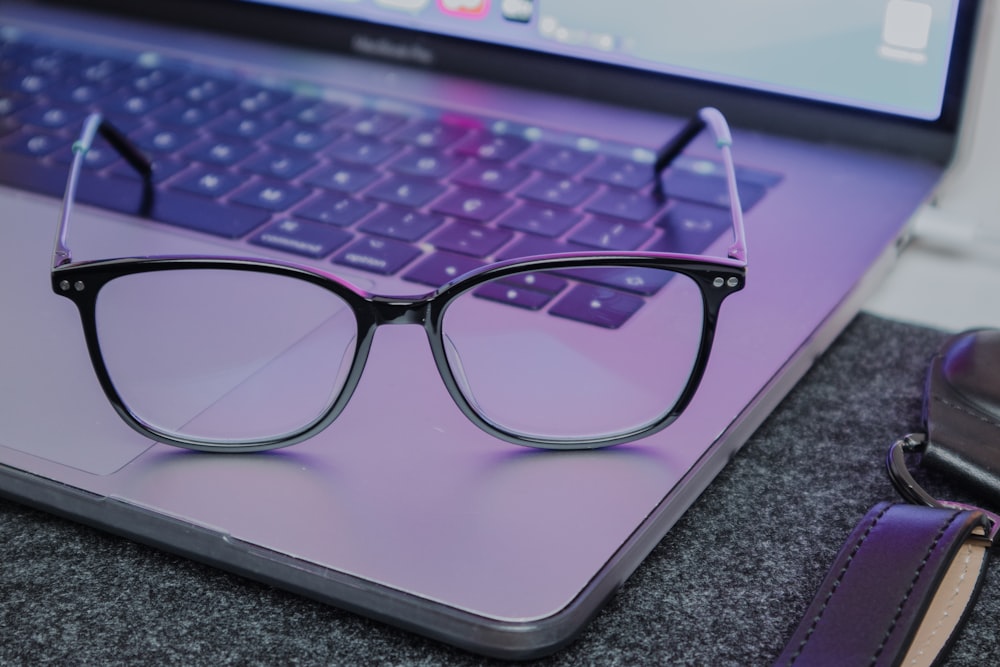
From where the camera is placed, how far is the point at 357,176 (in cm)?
58

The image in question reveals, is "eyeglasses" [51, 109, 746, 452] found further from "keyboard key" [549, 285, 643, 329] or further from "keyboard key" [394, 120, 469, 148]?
"keyboard key" [394, 120, 469, 148]

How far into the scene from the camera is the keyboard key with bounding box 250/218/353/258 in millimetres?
520

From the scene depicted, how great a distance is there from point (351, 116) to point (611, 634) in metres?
0.40

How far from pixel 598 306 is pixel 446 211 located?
12 cm

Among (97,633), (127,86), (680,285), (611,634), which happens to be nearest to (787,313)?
(680,285)

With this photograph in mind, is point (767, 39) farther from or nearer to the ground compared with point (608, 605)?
farther from the ground

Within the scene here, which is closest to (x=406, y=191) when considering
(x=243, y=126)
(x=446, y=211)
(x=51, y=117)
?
(x=446, y=211)

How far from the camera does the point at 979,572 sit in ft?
1.14

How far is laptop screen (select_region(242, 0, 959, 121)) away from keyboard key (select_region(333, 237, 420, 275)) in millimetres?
203

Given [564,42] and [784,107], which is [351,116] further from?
[784,107]

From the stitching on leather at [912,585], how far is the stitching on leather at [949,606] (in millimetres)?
13

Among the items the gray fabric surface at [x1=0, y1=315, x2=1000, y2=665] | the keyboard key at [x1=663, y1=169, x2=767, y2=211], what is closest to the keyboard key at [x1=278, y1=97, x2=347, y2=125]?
the keyboard key at [x1=663, y1=169, x2=767, y2=211]

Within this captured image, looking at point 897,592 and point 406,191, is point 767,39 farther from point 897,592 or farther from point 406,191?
point 897,592

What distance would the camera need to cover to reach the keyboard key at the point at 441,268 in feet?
1.62
